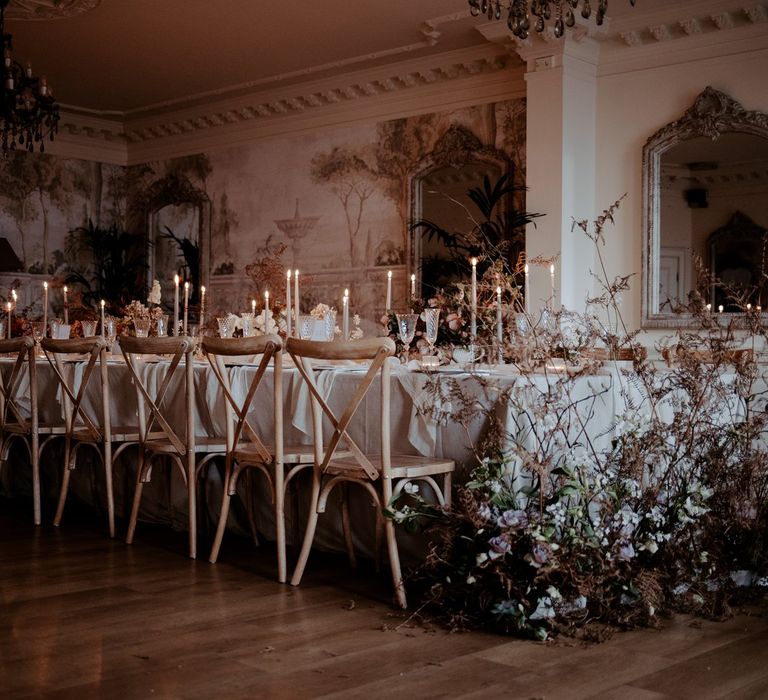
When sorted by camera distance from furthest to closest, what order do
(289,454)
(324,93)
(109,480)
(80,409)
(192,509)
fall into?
(324,93), (80,409), (109,480), (192,509), (289,454)

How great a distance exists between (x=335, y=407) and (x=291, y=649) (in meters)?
1.28

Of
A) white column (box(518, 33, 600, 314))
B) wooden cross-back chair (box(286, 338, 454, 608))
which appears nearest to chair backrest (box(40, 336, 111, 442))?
wooden cross-back chair (box(286, 338, 454, 608))

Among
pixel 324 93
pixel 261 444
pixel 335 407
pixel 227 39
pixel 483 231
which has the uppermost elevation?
pixel 227 39

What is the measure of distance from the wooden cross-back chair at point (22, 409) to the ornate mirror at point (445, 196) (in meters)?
4.12

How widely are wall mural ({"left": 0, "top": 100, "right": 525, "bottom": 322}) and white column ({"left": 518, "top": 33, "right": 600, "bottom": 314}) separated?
52 cm

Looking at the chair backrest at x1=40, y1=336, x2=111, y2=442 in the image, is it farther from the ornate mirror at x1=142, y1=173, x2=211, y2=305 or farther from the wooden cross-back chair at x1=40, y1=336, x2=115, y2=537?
the ornate mirror at x1=142, y1=173, x2=211, y2=305

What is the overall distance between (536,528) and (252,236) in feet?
27.0

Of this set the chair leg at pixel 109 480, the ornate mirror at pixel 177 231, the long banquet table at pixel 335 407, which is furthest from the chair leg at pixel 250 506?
the ornate mirror at pixel 177 231

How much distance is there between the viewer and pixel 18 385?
5531 millimetres

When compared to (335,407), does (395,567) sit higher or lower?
lower

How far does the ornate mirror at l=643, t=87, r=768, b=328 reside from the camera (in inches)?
295

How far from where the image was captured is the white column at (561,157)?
8047 millimetres

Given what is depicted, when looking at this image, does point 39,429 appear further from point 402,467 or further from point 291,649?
point 291,649

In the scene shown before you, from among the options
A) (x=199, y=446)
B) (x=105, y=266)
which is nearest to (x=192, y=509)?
(x=199, y=446)
